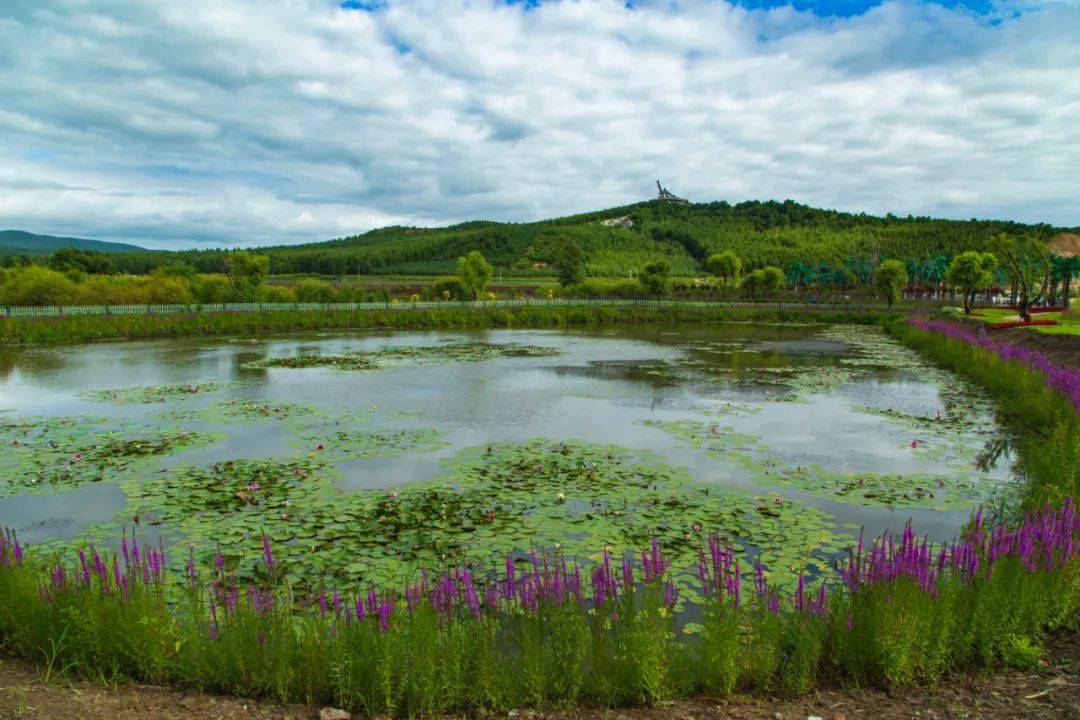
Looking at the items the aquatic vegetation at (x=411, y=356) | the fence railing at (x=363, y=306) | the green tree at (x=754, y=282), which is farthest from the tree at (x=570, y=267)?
the aquatic vegetation at (x=411, y=356)

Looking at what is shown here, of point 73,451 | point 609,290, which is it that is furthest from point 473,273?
point 73,451

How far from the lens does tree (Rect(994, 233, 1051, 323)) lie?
30859 millimetres

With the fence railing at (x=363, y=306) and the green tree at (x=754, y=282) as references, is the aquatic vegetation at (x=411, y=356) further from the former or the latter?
the green tree at (x=754, y=282)

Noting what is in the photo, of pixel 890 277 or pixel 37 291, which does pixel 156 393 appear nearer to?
pixel 37 291

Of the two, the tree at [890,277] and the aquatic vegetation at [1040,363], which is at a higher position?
the tree at [890,277]

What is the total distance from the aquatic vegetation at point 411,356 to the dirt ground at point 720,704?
16506mm

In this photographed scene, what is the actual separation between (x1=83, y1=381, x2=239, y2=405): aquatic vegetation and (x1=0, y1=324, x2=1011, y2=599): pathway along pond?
0.12 meters

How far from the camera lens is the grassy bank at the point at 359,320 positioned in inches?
1114

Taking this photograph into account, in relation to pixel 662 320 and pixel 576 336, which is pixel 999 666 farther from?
pixel 662 320

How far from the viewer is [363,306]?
43.6 metres

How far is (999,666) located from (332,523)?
19.2ft

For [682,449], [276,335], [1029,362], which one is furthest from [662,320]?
[682,449]

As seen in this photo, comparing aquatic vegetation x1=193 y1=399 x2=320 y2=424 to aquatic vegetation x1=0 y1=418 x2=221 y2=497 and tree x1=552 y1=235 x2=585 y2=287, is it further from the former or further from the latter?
tree x1=552 y1=235 x2=585 y2=287

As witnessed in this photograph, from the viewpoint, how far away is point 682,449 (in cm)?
1052
